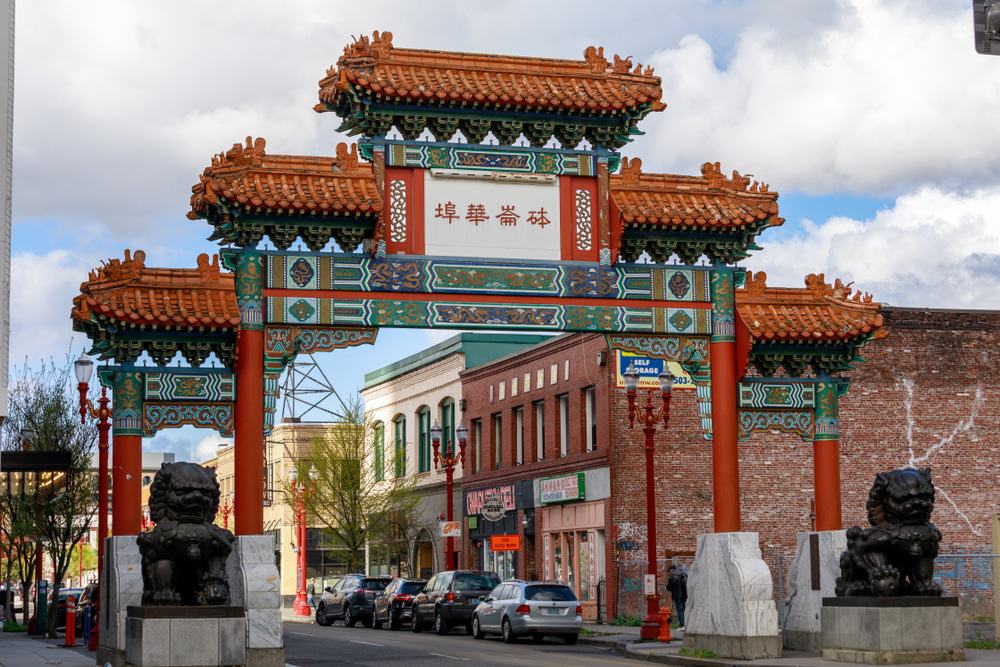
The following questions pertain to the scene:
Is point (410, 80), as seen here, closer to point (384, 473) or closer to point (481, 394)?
point (481, 394)

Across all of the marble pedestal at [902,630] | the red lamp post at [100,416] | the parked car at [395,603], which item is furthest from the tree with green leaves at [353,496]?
the marble pedestal at [902,630]

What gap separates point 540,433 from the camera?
50688 mm

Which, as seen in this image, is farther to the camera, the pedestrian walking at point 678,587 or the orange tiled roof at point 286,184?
the pedestrian walking at point 678,587

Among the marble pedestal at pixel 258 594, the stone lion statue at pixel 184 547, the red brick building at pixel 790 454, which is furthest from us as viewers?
the red brick building at pixel 790 454

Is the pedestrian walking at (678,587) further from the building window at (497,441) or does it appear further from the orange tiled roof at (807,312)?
the building window at (497,441)

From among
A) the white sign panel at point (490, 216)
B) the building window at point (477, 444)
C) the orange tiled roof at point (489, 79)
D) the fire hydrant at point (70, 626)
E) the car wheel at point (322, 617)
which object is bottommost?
the car wheel at point (322, 617)

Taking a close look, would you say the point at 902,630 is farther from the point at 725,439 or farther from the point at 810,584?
the point at 725,439

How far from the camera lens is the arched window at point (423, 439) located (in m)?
61.9

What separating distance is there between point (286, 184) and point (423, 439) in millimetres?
39525

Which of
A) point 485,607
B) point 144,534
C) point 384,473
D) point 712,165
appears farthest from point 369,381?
point 144,534

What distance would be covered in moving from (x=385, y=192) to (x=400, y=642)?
14281 millimetres

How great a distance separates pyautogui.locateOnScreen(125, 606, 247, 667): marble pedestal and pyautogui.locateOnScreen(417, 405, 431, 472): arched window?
135ft

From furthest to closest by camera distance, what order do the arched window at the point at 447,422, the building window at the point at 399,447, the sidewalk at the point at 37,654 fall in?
the building window at the point at 399,447 < the arched window at the point at 447,422 < the sidewalk at the point at 37,654

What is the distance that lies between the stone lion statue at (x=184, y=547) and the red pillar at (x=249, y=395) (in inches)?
99.0
